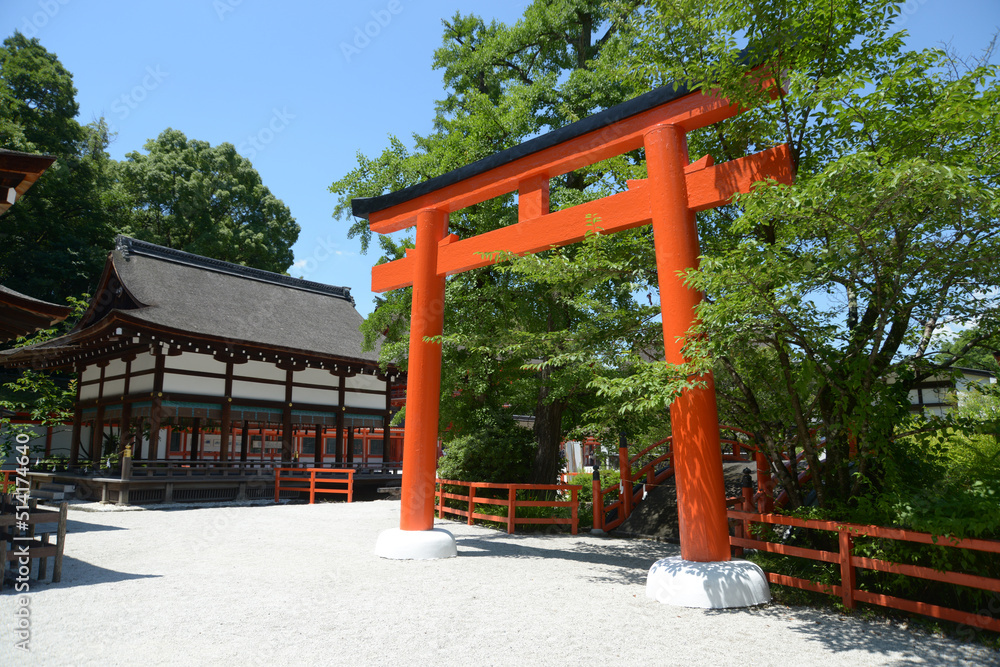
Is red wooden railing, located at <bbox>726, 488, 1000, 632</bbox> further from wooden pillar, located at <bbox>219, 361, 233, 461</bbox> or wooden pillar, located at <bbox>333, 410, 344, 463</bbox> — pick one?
wooden pillar, located at <bbox>333, 410, 344, 463</bbox>

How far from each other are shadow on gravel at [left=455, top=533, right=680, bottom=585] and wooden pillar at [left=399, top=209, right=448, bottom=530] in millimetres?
912

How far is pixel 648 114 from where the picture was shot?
6.11m

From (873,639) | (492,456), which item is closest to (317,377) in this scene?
(492,456)

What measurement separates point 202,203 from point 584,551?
30.5 meters

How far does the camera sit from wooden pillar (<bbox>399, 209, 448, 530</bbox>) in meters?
7.86

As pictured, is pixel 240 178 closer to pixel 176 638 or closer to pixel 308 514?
pixel 308 514

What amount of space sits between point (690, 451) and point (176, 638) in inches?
171

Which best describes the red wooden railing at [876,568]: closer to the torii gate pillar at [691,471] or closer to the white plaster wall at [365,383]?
the torii gate pillar at [691,471]

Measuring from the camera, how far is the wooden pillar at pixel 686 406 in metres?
5.30

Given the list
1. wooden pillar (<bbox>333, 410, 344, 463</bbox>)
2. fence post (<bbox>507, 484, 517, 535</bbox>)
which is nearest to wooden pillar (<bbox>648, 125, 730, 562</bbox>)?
fence post (<bbox>507, 484, 517, 535</bbox>)

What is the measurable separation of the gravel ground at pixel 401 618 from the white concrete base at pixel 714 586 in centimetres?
12

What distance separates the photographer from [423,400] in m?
7.98

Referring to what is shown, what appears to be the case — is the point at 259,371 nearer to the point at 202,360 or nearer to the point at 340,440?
the point at 202,360

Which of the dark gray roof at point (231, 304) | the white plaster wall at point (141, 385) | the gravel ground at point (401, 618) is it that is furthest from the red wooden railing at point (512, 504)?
the white plaster wall at point (141, 385)
